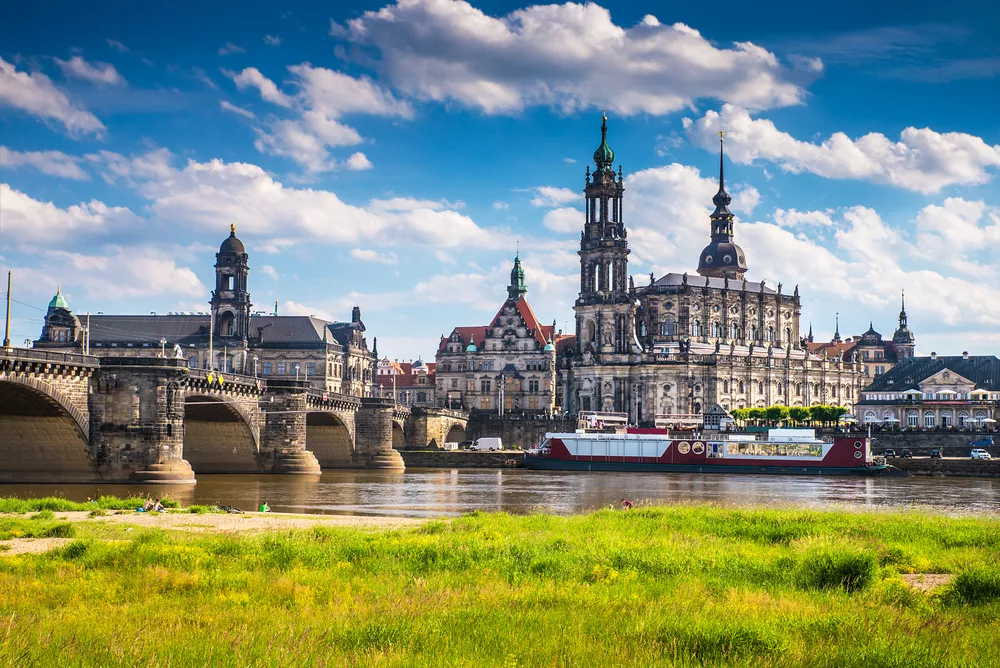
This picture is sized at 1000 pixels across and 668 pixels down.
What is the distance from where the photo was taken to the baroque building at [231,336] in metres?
141

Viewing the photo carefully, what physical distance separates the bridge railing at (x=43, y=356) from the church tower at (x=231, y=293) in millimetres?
83678

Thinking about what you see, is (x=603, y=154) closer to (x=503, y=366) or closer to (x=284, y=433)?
(x=503, y=366)

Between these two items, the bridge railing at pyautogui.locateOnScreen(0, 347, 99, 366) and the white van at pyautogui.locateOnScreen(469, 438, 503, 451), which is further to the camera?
the white van at pyautogui.locateOnScreen(469, 438, 503, 451)

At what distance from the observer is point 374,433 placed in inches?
3708

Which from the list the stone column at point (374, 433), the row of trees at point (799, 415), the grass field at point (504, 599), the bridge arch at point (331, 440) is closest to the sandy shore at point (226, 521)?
the grass field at point (504, 599)

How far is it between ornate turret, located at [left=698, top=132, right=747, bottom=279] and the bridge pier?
4439 inches

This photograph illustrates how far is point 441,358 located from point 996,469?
89715 millimetres

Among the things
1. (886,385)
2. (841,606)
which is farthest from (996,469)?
(841,606)

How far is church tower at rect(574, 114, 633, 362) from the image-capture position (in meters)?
145

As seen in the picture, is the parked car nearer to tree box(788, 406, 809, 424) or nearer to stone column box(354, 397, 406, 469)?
stone column box(354, 397, 406, 469)

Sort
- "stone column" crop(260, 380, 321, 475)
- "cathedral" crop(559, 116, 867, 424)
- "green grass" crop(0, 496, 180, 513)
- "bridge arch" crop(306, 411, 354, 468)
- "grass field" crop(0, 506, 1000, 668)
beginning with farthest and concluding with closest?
"cathedral" crop(559, 116, 867, 424) → "bridge arch" crop(306, 411, 354, 468) → "stone column" crop(260, 380, 321, 475) → "green grass" crop(0, 496, 180, 513) → "grass field" crop(0, 506, 1000, 668)

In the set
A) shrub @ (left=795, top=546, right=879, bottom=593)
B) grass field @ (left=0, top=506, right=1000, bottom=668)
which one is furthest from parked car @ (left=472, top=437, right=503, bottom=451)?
shrub @ (left=795, top=546, right=879, bottom=593)

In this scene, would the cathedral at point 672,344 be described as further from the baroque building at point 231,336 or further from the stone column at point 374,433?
the stone column at point 374,433

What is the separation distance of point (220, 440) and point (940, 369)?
87217 mm
